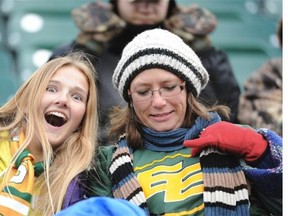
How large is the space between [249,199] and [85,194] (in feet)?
1.72

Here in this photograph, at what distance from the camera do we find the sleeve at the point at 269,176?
7.16 feet

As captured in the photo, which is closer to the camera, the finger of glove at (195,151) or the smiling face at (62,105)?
the finger of glove at (195,151)

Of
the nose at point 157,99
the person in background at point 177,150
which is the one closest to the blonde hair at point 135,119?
the person in background at point 177,150

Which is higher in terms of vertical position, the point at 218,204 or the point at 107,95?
→ the point at 107,95

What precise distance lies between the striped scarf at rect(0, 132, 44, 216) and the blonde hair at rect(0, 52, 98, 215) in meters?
0.02

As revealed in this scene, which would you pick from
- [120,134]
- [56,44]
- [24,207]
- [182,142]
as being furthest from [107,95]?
[56,44]

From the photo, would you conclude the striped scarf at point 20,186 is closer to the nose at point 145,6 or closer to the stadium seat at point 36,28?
the nose at point 145,6

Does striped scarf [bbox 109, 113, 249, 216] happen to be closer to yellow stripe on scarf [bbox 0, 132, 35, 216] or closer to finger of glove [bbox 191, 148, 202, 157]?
finger of glove [bbox 191, 148, 202, 157]

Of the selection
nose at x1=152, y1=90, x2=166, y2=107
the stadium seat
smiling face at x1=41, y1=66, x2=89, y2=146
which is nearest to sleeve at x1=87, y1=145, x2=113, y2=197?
smiling face at x1=41, y1=66, x2=89, y2=146

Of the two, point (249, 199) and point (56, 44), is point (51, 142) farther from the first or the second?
point (56, 44)

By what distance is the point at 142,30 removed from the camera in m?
3.26

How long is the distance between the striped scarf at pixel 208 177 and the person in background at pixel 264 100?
2.49 feet

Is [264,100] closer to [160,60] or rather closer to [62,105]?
[160,60]

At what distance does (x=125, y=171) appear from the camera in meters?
2.30
